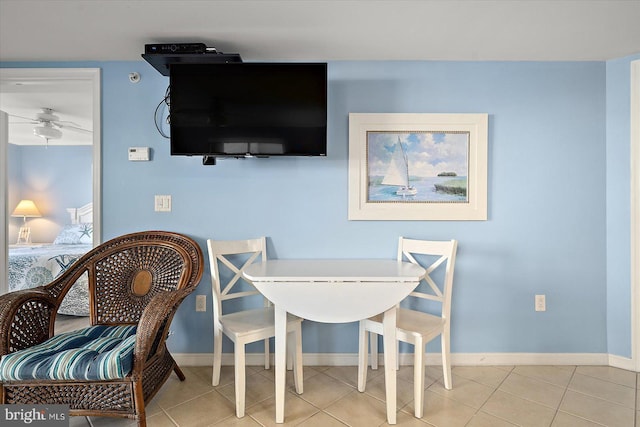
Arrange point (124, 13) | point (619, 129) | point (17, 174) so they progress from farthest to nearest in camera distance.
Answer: point (17, 174) → point (619, 129) → point (124, 13)

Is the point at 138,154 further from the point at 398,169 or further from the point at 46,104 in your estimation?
the point at 46,104

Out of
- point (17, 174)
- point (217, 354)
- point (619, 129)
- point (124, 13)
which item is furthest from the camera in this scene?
point (17, 174)

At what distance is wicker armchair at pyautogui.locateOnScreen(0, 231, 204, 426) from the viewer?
1362 millimetres

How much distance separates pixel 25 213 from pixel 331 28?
17.3 feet

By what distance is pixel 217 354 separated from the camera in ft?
6.12

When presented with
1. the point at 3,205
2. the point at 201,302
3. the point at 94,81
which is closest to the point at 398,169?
the point at 201,302

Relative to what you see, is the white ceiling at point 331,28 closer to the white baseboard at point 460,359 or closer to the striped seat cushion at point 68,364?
the striped seat cushion at point 68,364

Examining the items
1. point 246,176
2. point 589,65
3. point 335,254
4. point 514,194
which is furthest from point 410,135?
point 589,65

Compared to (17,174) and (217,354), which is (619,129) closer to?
(217,354)

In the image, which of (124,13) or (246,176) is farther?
(246,176)

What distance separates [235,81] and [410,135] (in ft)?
3.85

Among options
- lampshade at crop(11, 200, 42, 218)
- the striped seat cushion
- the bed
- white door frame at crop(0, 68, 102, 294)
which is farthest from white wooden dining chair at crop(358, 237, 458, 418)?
lampshade at crop(11, 200, 42, 218)

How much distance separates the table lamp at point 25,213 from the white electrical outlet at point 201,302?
418 centimetres

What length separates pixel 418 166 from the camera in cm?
211
